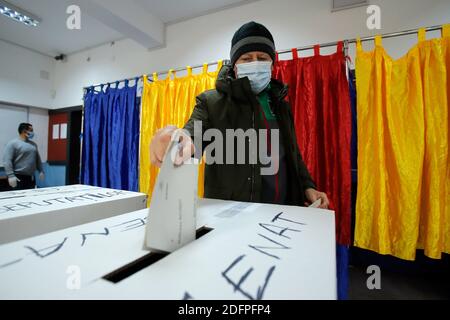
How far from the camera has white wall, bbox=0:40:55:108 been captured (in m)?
3.00

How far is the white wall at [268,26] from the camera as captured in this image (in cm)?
150

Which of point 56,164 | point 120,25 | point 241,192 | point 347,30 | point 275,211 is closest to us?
point 275,211

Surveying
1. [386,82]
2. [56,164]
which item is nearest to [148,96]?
[386,82]

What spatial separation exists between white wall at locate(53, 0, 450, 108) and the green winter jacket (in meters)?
1.35

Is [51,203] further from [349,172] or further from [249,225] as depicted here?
[349,172]

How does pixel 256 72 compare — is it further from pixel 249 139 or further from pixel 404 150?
pixel 404 150

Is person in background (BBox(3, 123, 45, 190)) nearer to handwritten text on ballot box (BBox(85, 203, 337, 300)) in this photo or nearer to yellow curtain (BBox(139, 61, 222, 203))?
yellow curtain (BBox(139, 61, 222, 203))

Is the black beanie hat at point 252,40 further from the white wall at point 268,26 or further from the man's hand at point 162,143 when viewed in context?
the white wall at point 268,26

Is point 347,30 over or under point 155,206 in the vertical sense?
over

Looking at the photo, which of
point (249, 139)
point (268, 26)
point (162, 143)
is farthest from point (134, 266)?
point (268, 26)

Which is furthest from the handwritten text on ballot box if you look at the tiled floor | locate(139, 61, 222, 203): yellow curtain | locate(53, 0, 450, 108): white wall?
locate(53, 0, 450, 108): white wall

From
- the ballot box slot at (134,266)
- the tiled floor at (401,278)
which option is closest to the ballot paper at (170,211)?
the ballot box slot at (134,266)

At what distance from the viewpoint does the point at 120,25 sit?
1957 millimetres
